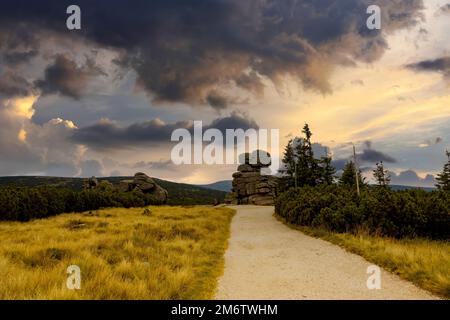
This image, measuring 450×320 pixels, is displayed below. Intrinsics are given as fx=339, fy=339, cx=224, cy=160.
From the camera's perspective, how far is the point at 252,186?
66.8 m

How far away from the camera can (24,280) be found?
7.53m

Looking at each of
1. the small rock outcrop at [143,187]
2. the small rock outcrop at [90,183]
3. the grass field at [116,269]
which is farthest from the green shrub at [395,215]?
the small rock outcrop at [90,183]

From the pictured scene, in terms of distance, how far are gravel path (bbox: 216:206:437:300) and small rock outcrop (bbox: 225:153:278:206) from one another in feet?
167

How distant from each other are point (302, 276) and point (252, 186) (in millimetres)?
57607

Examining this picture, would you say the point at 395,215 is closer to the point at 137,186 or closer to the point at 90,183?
the point at 137,186

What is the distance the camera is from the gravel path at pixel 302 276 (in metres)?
7.50

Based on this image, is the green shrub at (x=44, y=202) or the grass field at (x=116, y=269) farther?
the green shrub at (x=44, y=202)

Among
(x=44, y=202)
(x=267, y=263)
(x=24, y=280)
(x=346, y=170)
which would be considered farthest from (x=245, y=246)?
(x=346, y=170)

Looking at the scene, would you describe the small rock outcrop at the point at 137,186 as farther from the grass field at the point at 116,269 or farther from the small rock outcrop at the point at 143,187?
the grass field at the point at 116,269

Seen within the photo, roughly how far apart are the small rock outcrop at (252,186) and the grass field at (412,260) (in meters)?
50.8

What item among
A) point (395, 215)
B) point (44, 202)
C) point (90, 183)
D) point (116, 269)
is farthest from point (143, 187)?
point (116, 269)

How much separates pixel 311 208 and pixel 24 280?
16939 mm

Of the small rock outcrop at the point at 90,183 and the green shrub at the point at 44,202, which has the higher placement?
the small rock outcrop at the point at 90,183
